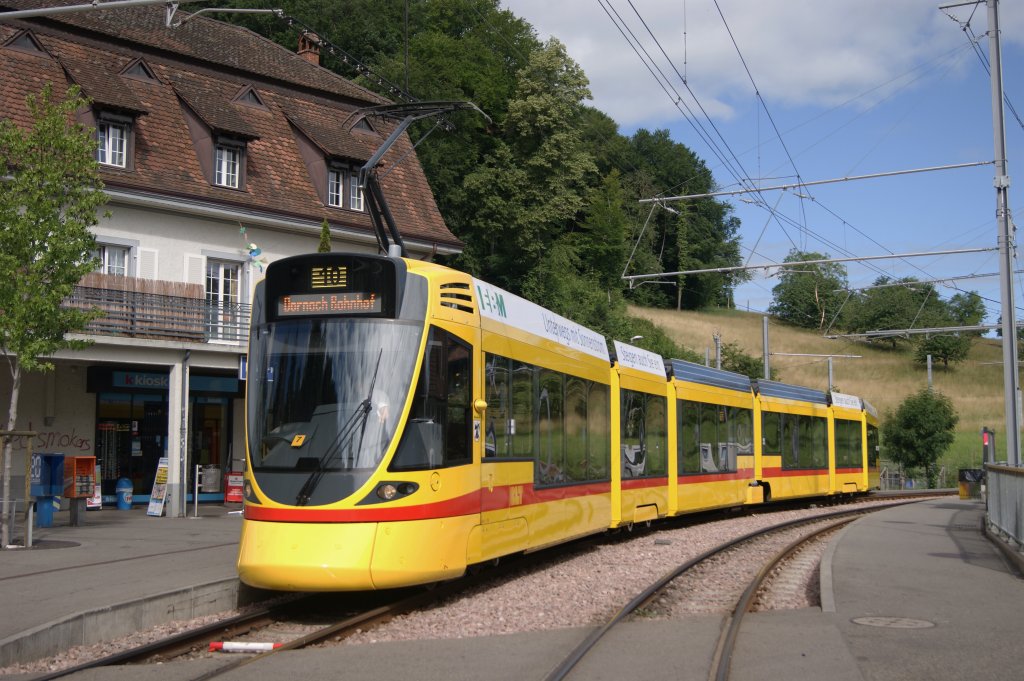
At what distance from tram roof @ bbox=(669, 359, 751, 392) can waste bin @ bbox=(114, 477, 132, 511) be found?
12421mm

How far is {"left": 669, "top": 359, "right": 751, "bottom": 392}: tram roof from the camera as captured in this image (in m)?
20.4

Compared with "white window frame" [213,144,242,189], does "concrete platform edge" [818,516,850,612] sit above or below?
below

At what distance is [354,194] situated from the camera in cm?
3028

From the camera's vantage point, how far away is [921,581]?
12336 millimetres

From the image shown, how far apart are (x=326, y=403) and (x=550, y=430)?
4.08 meters

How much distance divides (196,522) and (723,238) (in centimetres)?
8486

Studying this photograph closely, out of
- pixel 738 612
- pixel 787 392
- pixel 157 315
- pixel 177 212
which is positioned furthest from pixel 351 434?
pixel 787 392

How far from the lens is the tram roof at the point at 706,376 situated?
20.4 meters

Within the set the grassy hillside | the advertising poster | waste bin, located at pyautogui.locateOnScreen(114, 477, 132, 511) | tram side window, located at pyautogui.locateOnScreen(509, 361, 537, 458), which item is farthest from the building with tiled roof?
the grassy hillside

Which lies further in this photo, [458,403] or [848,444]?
[848,444]

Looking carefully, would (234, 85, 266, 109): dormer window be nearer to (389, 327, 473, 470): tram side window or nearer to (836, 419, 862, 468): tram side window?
(836, 419, 862, 468): tram side window

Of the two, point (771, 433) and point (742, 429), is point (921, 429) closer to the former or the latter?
point (771, 433)

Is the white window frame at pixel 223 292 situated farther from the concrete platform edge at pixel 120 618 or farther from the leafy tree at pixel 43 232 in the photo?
the concrete platform edge at pixel 120 618

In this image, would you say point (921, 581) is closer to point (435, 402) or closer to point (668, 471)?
point (435, 402)
